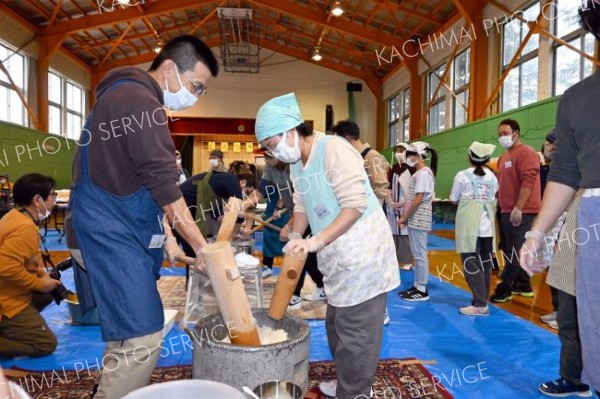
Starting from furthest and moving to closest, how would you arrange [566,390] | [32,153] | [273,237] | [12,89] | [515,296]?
[32,153]
[12,89]
[273,237]
[515,296]
[566,390]

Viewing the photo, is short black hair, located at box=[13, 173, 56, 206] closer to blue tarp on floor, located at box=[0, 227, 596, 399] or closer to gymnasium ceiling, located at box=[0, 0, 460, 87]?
blue tarp on floor, located at box=[0, 227, 596, 399]

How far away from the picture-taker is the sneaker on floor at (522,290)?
402cm

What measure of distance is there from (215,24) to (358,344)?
15047 millimetres

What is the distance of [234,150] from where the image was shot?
1748 cm

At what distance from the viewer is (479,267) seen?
3.37 metres

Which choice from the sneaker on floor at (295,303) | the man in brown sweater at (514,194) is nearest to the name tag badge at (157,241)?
the sneaker on floor at (295,303)

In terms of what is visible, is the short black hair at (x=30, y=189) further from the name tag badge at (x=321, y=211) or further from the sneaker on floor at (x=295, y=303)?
the sneaker on floor at (x=295, y=303)

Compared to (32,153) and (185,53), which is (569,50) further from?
(32,153)

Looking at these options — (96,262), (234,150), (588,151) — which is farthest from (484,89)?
(234,150)

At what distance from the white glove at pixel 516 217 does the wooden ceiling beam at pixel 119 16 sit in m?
10.1

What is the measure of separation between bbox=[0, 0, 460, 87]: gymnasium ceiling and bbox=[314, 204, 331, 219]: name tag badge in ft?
29.7

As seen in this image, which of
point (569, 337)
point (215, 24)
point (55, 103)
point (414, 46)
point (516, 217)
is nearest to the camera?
point (569, 337)

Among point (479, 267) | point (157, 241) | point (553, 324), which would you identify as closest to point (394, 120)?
point (479, 267)

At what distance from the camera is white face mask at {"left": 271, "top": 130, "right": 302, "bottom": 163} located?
1688mm
